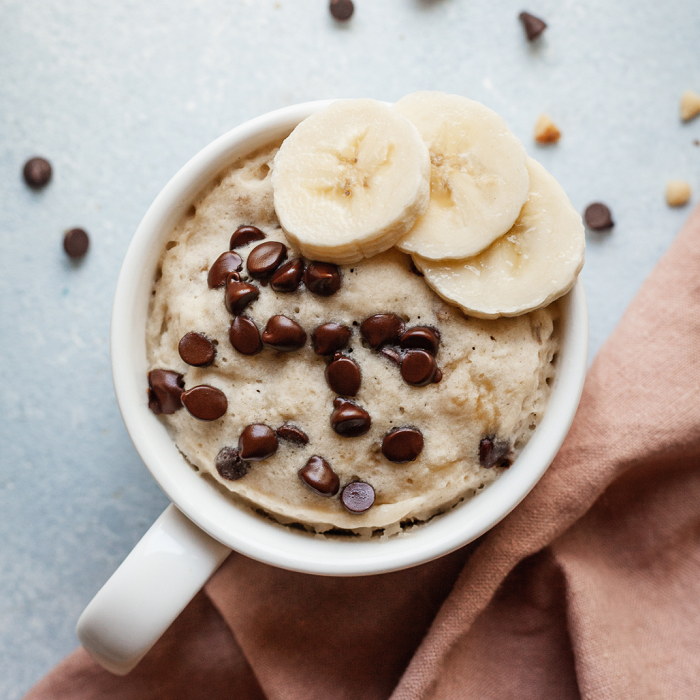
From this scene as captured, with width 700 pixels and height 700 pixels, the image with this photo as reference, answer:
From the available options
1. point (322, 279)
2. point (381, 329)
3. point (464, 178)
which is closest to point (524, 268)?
point (464, 178)

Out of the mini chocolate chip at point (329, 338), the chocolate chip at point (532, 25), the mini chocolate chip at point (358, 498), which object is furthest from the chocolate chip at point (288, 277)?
the chocolate chip at point (532, 25)

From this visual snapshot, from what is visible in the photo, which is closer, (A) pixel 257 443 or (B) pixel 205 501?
(A) pixel 257 443

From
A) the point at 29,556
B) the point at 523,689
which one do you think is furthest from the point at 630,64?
the point at 29,556

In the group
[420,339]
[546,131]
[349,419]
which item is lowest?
[349,419]

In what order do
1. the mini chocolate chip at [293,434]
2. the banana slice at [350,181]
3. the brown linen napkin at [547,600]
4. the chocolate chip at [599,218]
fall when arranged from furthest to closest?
1. the chocolate chip at [599,218]
2. the brown linen napkin at [547,600]
3. the mini chocolate chip at [293,434]
4. the banana slice at [350,181]

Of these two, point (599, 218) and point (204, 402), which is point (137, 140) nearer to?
point (204, 402)

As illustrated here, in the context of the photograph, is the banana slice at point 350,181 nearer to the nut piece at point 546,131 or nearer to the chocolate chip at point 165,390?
the chocolate chip at point 165,390

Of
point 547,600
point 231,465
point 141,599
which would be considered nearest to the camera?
point 141,599

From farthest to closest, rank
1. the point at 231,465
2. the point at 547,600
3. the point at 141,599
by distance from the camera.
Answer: the point at 547,600 < the point at 231,465 < the point at 141,599
